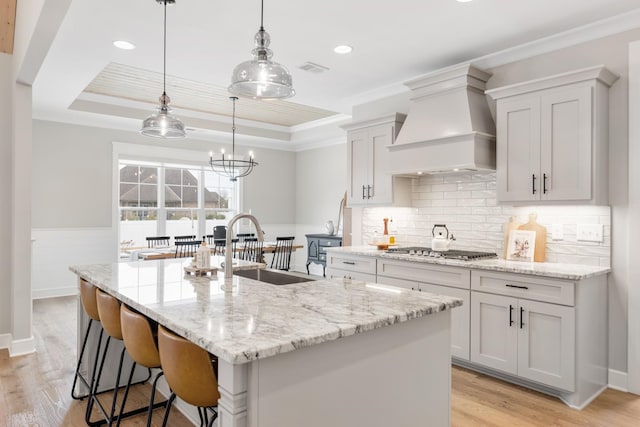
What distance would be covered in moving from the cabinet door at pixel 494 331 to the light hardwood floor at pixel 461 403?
0.58ft

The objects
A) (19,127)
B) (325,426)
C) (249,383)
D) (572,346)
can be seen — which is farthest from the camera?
(19,127)

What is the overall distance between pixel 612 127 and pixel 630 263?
995 millimetres

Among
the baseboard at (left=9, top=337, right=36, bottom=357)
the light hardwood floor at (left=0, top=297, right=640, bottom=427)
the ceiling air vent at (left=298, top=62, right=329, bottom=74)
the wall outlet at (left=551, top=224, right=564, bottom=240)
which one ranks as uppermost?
the ceiling air vent at (left=298, top=62, right=329, bottom=74)

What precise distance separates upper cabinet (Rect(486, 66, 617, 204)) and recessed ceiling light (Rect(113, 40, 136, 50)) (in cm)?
305

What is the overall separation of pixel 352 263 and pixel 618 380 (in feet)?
7.63

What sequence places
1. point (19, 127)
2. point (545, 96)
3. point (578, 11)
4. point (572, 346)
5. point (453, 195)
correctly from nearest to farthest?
point (572, 346), point (578, 11), point (545, 96), point (19, 127), point (453, 195)

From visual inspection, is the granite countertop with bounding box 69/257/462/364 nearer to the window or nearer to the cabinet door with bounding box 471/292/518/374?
the cabinet door with bounding box 471/292/518/374

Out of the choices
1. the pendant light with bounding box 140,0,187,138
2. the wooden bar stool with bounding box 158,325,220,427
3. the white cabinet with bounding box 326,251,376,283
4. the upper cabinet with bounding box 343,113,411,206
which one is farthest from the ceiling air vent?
the wooden bar stool with bounding box 158,325,220,427

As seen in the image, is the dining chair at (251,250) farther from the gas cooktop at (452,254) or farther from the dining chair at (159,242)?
the gas cooktop at (452,254)

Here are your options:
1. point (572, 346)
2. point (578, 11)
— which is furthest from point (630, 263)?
point (578, 11)

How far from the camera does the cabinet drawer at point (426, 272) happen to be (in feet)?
11.1

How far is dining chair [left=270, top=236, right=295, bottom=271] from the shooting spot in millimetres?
6879

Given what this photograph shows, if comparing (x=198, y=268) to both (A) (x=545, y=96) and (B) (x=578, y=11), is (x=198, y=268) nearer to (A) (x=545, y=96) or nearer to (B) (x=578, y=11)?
(A) (x=545, y=96)

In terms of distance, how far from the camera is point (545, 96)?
10.5ft
